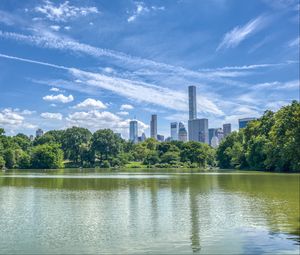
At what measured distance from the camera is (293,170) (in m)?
73.1

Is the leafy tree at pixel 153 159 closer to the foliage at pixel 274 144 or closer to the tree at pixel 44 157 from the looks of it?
the foliage at pixel 274 144

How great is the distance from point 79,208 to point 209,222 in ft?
27.6

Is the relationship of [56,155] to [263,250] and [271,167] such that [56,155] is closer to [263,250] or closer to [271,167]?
[271,167]

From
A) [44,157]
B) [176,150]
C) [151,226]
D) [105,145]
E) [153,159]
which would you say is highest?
[105,145]

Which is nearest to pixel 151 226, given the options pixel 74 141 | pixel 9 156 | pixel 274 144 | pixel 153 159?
pixel 274 144

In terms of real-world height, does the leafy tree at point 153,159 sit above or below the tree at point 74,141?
below

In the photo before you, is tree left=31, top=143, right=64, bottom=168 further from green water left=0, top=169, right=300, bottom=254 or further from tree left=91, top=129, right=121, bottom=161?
green water left=0, top=169, right=300, bottom=254

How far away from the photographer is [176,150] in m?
144

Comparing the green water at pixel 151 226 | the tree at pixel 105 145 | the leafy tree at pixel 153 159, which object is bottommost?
the green water at pixel 151 226

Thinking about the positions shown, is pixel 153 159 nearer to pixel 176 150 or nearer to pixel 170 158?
pixel 170 158

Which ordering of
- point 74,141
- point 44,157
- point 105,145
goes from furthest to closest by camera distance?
point 74,141 < point 105,145 < point 44,157

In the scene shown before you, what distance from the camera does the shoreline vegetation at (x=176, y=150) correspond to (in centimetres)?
7338

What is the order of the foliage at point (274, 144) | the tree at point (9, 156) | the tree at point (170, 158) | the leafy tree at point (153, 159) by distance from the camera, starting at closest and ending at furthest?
the foliage at point (274, 144), the tree at point (9, 156), the tree at point (170, 158), the leafy tree at point (153, 159)

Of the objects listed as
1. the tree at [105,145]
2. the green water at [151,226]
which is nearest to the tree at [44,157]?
the tree at [105,145]
